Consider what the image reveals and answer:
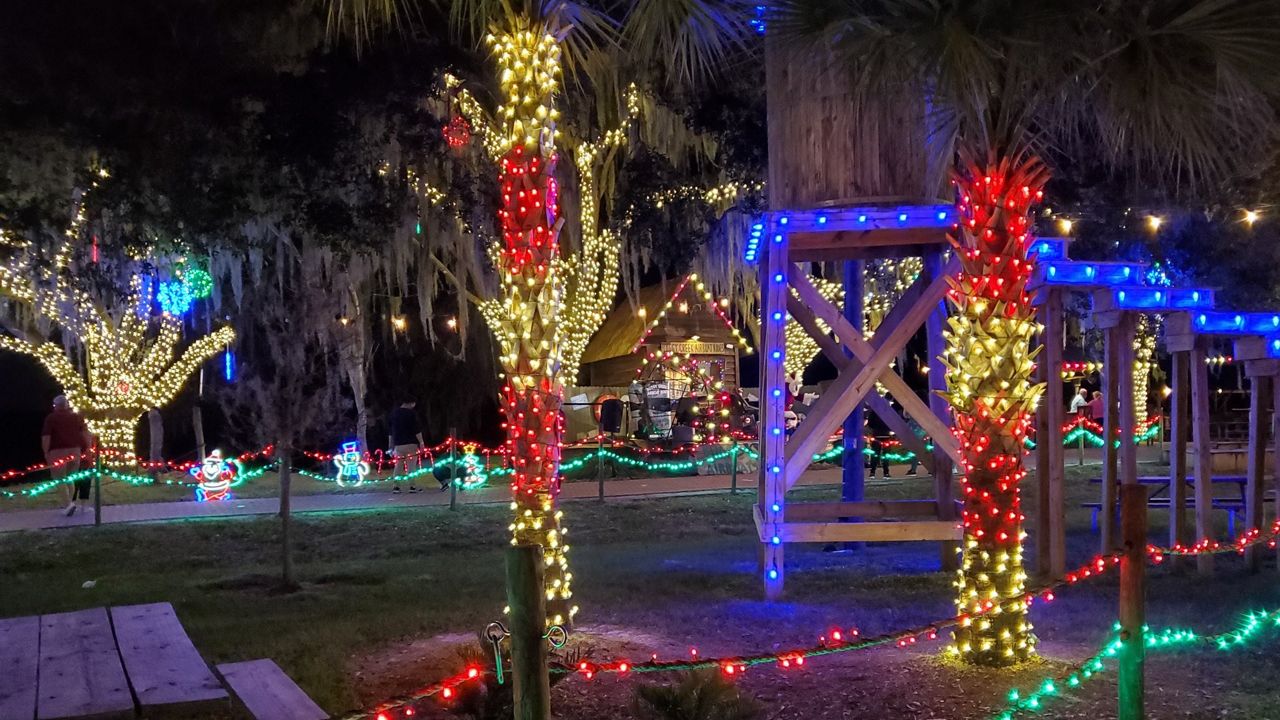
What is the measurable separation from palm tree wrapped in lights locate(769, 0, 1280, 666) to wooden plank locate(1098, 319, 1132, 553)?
313 cm

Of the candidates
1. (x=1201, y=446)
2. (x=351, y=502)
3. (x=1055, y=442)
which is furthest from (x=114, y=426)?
(x=1201, y=446)

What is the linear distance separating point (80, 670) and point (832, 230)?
614 cm

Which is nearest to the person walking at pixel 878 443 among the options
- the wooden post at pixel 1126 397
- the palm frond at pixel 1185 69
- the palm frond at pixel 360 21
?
the wooden post at pixel 1126 397

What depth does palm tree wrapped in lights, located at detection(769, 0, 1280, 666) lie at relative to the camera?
548 cm

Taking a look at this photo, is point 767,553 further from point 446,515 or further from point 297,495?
point 297,495

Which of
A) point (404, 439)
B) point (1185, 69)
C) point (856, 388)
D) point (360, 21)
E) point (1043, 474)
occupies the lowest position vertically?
point (404, 439)

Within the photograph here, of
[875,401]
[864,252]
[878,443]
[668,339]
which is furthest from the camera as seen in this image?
[668,339]

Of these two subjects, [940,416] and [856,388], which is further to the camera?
[940,416]

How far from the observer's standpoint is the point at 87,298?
53.5 ft

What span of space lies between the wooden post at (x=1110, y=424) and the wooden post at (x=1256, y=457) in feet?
3.97

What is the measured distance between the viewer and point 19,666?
4.69 m

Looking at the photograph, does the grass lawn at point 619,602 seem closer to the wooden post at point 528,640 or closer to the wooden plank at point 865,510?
the wooden plank at point 865,510

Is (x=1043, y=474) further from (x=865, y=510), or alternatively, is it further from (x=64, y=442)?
(x=64, y=442)

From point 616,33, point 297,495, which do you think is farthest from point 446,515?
point 616,33
